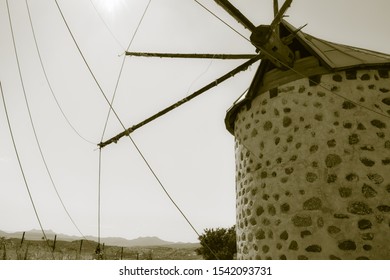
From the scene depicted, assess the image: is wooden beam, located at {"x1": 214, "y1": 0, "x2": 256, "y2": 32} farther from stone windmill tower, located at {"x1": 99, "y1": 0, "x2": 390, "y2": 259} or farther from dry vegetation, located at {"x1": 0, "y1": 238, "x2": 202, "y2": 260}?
dry vegetation, located at {"x1": 0, "y1": 238, "x2": 202, "y2": 260}

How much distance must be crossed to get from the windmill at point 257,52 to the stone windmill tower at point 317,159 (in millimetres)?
196

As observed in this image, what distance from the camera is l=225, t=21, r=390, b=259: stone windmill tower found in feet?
13.9

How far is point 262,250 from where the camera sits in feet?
16.0

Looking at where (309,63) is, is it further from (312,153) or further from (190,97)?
(190,97)

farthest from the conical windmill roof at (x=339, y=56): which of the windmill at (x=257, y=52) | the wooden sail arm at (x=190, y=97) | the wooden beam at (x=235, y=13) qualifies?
the wooden beam at (x=235, y=13)

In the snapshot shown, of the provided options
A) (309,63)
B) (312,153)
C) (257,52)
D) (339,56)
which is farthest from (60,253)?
(339,56)

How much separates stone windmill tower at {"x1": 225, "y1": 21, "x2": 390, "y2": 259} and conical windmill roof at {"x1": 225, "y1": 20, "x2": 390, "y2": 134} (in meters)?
0.02

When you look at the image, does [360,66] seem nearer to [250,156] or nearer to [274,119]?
[274,119]

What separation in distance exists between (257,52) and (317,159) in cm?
224

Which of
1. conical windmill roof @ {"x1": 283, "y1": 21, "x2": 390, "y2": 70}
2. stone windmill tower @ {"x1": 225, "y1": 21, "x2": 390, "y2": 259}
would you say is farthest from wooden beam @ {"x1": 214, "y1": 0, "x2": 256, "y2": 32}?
conical windmill roof @ {"x1": 283, "y1": 21, "x2": 390, "y2": 70}

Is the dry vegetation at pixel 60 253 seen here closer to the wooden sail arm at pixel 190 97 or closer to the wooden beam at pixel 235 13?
the wooden sail arm at pixel 190 97
